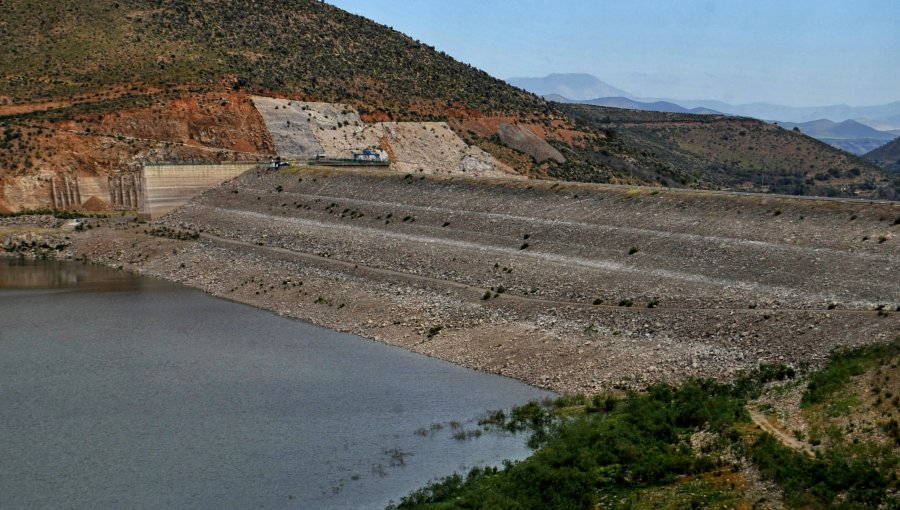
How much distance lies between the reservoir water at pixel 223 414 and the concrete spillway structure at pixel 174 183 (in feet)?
87.1

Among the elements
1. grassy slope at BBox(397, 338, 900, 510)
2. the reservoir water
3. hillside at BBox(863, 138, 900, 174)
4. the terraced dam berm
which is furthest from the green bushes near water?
hillside at BBox(863, 138, 900, 174)

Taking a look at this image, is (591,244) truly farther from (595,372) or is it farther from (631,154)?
(631,154)

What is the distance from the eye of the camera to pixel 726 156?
126 m

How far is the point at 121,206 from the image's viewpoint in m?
67.5

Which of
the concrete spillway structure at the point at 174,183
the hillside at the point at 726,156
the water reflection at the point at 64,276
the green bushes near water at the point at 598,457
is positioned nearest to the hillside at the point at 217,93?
the hillside at the point at 726,156

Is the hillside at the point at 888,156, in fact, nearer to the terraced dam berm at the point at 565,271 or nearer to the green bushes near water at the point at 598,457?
the terraced dam berm at the point at 565,271

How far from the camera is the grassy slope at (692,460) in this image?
56.2ft

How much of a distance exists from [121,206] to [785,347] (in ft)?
167

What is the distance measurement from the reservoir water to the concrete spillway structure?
26.6m

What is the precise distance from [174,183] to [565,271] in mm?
37126

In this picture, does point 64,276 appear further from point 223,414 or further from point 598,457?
point 598,457

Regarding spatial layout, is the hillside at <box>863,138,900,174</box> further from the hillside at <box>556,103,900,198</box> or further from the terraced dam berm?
the terraced dam berm

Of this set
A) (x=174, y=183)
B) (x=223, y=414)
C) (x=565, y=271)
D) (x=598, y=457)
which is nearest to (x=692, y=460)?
(x=598, y=457)

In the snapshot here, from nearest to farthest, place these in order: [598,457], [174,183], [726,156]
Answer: [598,457]
[174,183]
[726,156]
